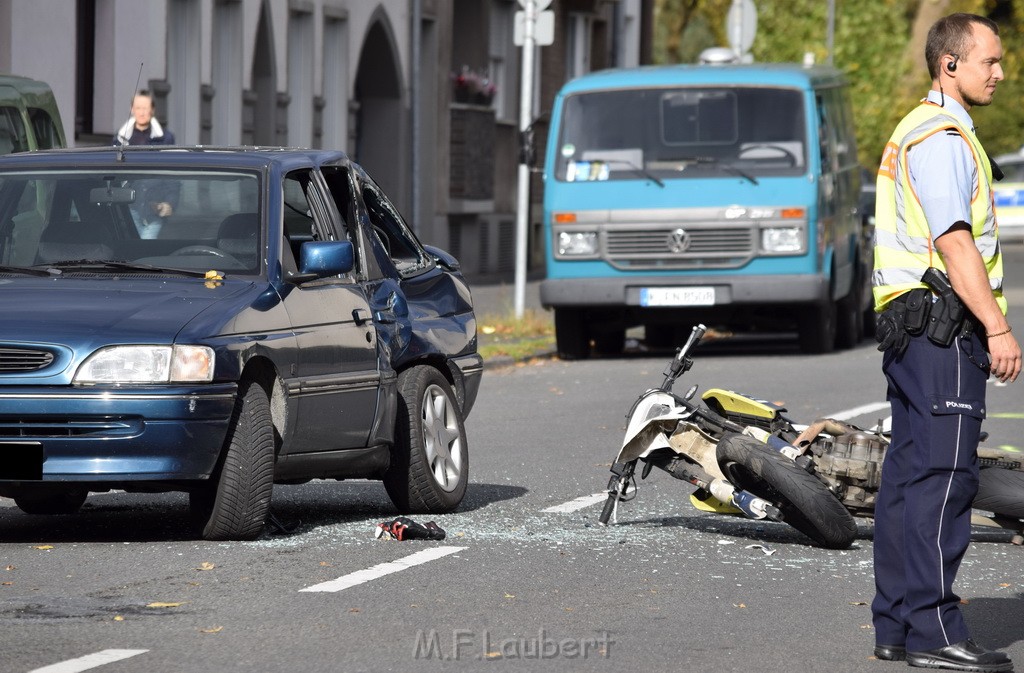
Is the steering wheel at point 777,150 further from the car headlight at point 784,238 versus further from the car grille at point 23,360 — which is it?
the car grille at point 23,360

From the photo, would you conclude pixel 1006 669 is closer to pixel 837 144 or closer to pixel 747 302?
pixel 747 302

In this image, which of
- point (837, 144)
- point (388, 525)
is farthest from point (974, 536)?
point (837, 144)

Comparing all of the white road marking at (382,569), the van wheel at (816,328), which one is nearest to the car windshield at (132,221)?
the white road marking at (382,569)

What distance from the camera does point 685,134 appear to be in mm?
19453

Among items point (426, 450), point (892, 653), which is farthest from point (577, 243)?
point (892, 653)

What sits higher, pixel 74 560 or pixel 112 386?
pixel 112 386

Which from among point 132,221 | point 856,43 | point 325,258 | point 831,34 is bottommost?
point 325,258

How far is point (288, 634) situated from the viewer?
21.2 ft

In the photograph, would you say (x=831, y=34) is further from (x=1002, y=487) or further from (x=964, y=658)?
(x=964, y=658)

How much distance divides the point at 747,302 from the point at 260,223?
10831 mm

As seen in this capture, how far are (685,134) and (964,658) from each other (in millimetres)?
13729

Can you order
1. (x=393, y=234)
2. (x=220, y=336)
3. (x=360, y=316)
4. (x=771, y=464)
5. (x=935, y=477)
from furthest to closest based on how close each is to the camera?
(x=393, y=234)
(x=360, y=316)
(x=771, y=464)
(x=220, y=336)
(x=935, y=477)

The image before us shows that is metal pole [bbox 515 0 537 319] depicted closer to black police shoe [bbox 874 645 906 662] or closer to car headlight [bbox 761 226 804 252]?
car headlight [bbox 761 226 804 252]

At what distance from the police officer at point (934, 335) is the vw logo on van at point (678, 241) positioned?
13050 millimetres
